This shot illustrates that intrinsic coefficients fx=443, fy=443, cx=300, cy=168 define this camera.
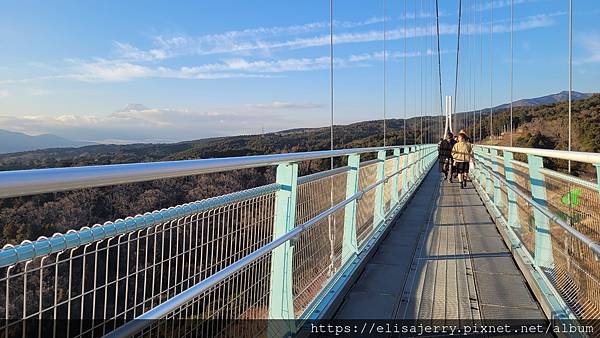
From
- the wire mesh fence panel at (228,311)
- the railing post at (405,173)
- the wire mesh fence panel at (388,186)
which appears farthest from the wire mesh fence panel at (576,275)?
the railing post at (405,173)

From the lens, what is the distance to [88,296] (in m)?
1.09

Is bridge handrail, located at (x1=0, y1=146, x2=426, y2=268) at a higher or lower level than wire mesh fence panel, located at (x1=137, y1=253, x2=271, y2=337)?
higher

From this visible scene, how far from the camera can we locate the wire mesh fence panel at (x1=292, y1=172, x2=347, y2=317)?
2.56 meters

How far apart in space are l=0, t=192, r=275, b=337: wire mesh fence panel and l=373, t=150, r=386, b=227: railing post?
127 inches

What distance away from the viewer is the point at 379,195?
5.10 meters

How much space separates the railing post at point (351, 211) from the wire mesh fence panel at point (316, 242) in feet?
0.23

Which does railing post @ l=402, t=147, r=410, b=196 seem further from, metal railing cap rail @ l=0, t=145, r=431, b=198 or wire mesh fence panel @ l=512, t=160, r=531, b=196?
metal railing cap rail @ l=0, t=145, r=431, b=198

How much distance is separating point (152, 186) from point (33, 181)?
1005 mm

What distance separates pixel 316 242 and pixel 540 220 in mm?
1613

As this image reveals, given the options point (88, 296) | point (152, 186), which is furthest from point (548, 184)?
point (88, 296)

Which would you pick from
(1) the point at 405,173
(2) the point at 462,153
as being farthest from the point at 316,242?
(2) the point at 462,153

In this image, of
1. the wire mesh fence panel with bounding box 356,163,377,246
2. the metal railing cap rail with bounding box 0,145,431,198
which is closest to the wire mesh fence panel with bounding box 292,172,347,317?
the wire mesh fence panel with bounding box 356,163,377,246

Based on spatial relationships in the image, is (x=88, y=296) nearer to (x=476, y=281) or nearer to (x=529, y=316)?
(x=529, y=316)

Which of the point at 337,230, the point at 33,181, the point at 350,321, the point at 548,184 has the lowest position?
the point at 350,321
